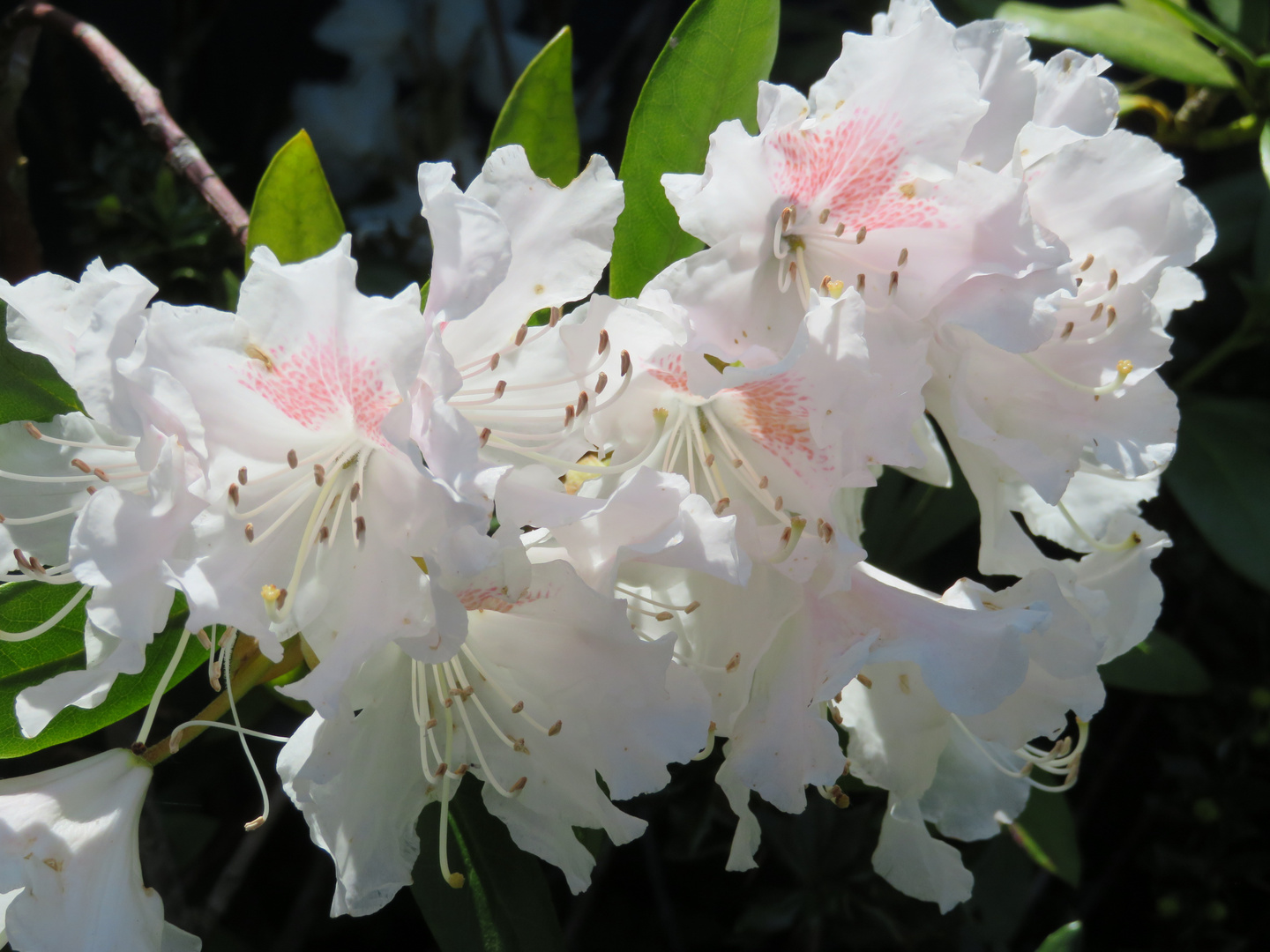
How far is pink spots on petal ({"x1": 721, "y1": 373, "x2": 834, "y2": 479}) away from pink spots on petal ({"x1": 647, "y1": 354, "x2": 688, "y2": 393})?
0.12 ft

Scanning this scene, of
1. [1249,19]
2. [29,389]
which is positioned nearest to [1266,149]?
[1249,19]

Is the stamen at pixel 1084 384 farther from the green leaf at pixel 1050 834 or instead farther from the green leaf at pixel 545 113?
the green leaf at pixel 1050 834

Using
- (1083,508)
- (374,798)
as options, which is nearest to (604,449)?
(374,798)

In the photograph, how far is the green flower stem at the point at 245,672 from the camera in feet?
2.55

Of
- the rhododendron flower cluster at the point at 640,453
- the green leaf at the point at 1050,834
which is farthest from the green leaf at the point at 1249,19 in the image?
the green leaf at the point at 1050,834

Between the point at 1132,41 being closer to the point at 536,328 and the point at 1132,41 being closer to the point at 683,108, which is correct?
the point at 683,108

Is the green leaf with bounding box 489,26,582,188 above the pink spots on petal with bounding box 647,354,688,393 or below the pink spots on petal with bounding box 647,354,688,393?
above

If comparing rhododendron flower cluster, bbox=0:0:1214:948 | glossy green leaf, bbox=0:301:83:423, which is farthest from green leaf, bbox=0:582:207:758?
glossy green leaf, bbox=0:301:83:423

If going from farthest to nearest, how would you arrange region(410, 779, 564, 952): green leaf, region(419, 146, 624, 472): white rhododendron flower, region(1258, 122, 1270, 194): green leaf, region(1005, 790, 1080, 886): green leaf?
region(1005, 790, 1080, 886): green leaf < region(1258, 122, 1270, 194): green leaf < region(410, 779, 564, 952): green leaf < region(419, 146, 624, 472): white rhododendron flower

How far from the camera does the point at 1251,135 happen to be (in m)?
1.28

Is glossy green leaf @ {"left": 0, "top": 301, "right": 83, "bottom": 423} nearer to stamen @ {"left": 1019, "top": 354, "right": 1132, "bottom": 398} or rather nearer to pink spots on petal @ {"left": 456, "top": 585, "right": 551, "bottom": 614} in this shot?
pink spots on petal @ {"left": 456, "top": 585, "right": 551, "bottom": 614}

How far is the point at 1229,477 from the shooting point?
4.33 feet

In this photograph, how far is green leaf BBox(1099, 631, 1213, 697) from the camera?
123cm

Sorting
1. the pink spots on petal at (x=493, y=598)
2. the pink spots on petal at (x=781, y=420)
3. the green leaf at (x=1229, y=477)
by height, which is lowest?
the green leaf at (x=1229, y=477)
